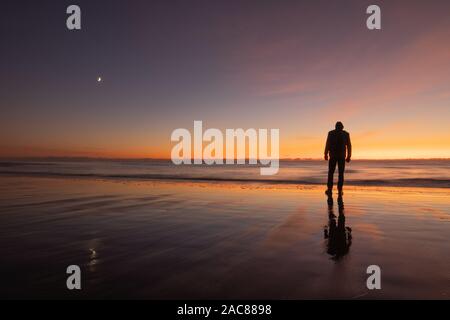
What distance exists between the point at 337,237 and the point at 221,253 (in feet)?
6.53

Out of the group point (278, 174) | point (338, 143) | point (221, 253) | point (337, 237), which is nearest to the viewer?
point (221, 253)

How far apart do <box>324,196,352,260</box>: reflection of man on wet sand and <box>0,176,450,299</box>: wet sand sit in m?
0.03

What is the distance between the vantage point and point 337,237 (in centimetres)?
489

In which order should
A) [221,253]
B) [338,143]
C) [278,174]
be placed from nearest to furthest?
[221,253]
[338,143]
[278,174]

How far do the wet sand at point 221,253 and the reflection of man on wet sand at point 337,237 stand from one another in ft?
0.08

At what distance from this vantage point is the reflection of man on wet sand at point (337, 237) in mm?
4082

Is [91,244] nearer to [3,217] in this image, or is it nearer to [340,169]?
[3,217]

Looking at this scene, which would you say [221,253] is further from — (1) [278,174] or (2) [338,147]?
(1) [278,174]

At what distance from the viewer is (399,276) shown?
3.19 m

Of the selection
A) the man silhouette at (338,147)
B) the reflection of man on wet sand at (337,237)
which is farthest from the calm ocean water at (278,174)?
the reflection of man on wet sand at (337,237)

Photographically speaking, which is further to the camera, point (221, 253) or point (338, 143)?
point (338, 143)

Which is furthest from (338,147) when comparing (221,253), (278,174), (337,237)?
(278,174)

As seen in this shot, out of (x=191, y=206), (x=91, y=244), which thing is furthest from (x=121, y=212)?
(x=91, y=244)

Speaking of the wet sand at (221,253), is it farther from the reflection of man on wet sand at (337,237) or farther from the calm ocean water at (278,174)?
the calm ocean water at (278,174)
